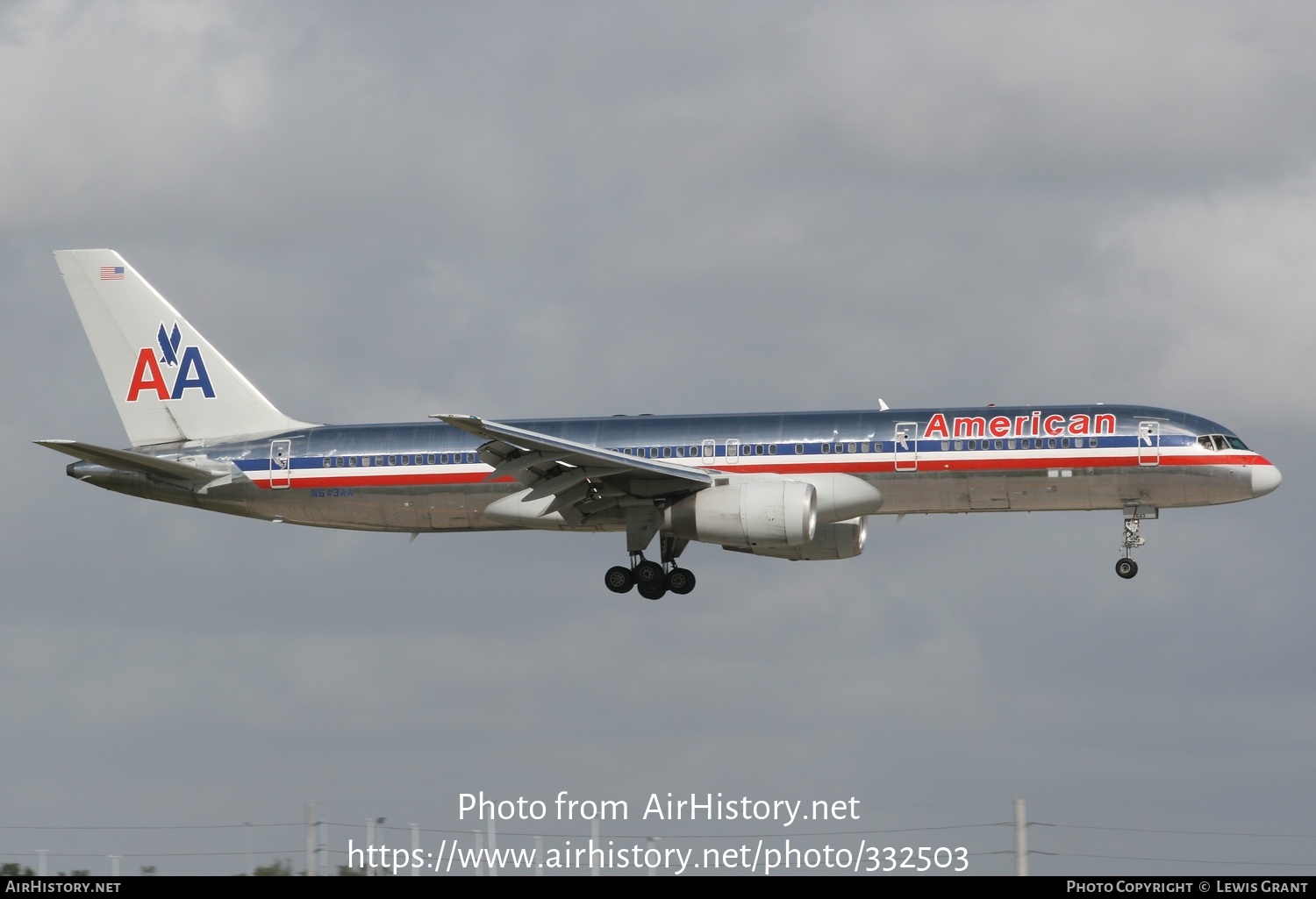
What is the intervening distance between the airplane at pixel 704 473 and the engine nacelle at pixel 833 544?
67 millimetres

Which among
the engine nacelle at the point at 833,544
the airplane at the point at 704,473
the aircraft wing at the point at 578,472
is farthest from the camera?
the engine nacelle at the point at 833,544

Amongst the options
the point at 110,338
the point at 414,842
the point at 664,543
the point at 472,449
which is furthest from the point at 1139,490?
the point at 110,338

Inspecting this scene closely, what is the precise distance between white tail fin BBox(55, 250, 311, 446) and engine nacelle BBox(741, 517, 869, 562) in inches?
637

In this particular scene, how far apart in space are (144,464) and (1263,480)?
106 ft

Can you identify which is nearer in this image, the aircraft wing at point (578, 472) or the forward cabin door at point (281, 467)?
the aircraft wing at point (578, 472)

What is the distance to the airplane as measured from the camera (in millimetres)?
45844

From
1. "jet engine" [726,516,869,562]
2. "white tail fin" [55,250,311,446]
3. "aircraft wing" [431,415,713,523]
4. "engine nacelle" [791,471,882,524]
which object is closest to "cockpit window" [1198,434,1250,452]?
"engine nacelle" [791,471,882,524]

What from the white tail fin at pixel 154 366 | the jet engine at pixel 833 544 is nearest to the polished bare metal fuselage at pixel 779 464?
the white tail fin at pixel 154 366

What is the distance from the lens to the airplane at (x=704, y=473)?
4584 centimetres

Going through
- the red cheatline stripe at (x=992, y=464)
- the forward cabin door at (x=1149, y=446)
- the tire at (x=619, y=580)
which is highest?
the forward cabin door at (x=1149, y=446)

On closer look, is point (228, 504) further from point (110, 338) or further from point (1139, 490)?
point (1139, 490)

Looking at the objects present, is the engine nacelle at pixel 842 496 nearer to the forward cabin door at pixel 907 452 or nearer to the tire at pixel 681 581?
the forward cabin door at pixel 907 452

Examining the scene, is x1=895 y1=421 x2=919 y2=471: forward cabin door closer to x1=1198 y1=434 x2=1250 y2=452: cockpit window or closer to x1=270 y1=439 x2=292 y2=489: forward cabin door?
x1=1198 y1=434 x2=1250 y2=452: cockpit window

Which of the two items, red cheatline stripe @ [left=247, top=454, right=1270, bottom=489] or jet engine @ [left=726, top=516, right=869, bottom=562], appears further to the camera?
jet engine @ [left=726, top=516, right=869, bottom=562]
